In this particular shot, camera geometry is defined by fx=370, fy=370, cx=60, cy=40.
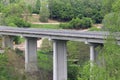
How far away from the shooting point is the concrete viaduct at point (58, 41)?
36991 mm

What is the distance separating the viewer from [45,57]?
56.1 m

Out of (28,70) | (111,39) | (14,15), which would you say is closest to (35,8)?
(14,15)

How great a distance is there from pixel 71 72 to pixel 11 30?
11405 mm

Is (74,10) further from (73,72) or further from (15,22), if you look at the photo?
(73,72)

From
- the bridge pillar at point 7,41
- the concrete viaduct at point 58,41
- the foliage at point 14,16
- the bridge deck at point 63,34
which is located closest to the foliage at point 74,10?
the foliage at point 14,16

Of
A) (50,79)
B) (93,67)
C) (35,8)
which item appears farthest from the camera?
(35,8)

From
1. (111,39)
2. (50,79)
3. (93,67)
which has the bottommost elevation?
(50,79)

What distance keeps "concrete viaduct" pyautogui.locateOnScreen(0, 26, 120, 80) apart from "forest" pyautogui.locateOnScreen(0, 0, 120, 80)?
163cm

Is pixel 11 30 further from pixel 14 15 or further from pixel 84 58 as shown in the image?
pixel 14 15

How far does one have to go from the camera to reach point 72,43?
5575 centimetres

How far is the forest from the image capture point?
69.3 feet

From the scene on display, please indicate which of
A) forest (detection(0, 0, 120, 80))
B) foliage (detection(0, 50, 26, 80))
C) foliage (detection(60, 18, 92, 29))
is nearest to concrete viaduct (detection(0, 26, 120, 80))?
forest (detection(0, 0, 120, 80))

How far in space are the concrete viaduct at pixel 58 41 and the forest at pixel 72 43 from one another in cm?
163

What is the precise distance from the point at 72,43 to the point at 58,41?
42.8 ft
